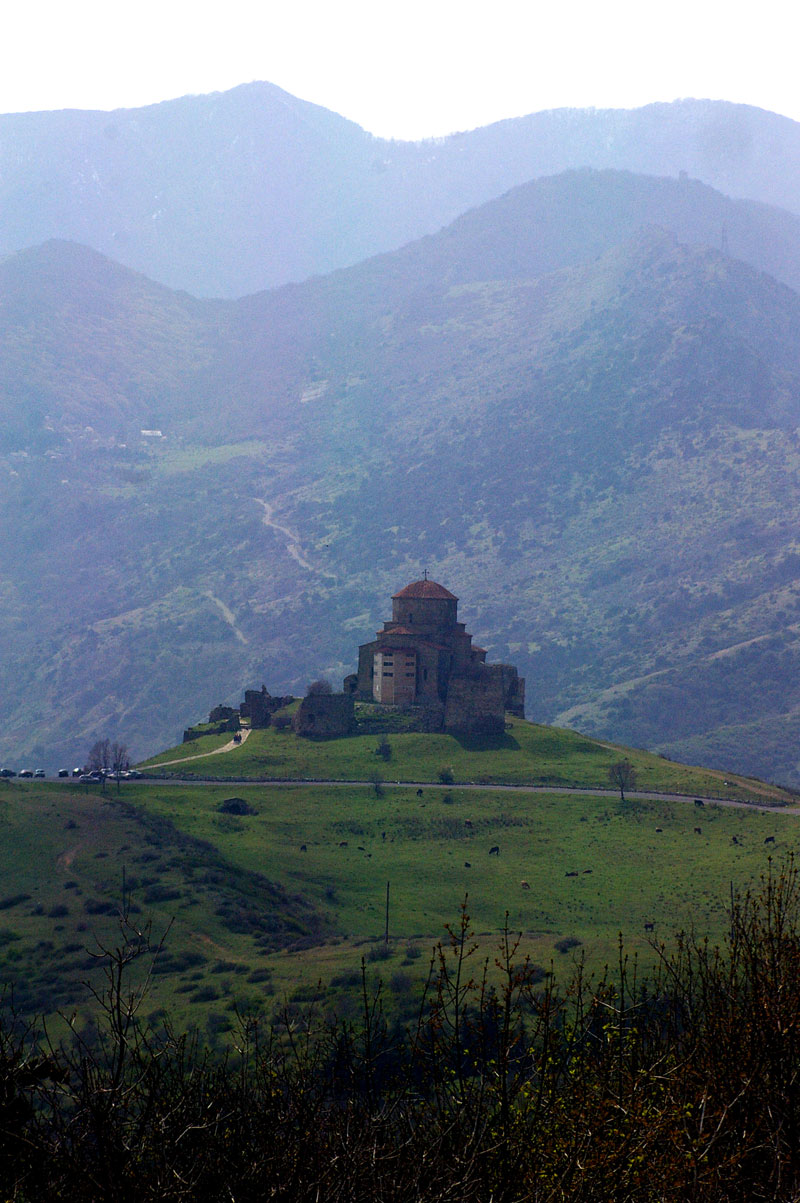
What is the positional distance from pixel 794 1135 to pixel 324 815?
244 feet

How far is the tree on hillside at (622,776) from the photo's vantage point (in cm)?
10119

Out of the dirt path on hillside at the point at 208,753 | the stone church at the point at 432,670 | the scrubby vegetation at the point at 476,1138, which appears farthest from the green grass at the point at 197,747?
the scrubby vegetation at the point at 476,1138

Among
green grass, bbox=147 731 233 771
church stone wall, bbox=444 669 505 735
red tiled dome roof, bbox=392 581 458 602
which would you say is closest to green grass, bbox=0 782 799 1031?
church stone wall, bbox=444 669 505 735

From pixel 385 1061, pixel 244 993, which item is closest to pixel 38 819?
pixel 244 993

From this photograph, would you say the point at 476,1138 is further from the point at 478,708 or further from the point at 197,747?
A: the point at 197,747

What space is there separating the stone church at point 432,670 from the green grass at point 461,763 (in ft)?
9.46

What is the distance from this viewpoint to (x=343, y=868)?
83.5 meters

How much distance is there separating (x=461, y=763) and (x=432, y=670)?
42.7 ft

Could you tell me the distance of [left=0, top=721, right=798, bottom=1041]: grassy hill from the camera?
193 feet

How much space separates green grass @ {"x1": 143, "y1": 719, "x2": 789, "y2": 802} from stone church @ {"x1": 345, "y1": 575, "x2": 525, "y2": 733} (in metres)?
2.88

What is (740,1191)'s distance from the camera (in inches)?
746

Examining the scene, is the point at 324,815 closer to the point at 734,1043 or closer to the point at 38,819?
the point at 38,819

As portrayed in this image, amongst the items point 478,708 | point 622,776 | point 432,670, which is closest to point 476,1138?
point 622,776

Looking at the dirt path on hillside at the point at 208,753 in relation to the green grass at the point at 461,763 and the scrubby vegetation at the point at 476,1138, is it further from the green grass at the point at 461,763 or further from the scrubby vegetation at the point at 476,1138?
the scrubby vegetation at the point at 476,1138
